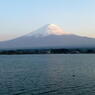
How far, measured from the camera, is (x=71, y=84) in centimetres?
3216

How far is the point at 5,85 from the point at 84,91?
26.8 ft

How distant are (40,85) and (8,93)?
16.4 feet

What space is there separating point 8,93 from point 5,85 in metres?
4.65

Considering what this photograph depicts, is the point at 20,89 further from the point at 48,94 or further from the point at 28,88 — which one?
the point at 48,94

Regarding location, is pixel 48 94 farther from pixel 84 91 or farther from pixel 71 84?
pixel 71 84

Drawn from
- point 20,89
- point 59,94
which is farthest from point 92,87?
point 20,89

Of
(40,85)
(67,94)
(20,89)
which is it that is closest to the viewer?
(67,94)

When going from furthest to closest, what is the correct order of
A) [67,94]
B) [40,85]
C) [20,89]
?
1. [40,85]
2. [20,89]
3. [67,94]

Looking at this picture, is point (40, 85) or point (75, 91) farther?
point (40, 85)

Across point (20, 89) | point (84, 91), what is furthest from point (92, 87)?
point (20, 89)

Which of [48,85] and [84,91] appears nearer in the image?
[84,91]

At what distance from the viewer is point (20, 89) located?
29250mm

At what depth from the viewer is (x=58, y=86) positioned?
31078mm

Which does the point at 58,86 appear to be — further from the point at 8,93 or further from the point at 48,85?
the point at 8,93
